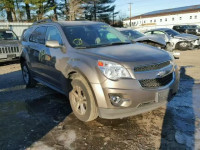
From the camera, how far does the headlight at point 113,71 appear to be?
2629 mm

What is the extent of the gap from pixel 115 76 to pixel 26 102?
102 inches

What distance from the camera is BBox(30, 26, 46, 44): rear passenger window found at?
4.38m

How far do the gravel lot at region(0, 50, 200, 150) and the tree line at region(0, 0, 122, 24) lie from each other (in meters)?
24.9

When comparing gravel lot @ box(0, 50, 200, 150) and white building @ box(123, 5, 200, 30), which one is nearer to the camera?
gravel lot @ box(0, 50, 200, 150)

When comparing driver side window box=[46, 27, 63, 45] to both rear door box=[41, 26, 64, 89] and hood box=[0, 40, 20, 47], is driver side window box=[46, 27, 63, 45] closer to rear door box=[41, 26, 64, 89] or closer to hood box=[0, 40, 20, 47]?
rear door box=[41, 26, 64, 89]

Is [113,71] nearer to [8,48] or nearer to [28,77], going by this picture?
[28,77]

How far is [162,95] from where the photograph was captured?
2801 millimetres

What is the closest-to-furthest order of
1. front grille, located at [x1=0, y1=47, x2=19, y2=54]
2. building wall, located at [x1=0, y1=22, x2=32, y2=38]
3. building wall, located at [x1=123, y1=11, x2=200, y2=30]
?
1. front grille, located at [x1=0, y1=47, x2=19, y2=54]
2. building wall, located at [x1=0, y1=22, x2=32, y2=38]
3. building wall, located at [x1=123, y1=11, x2=200, y2=30]

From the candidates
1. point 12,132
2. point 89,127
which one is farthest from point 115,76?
point 12,132

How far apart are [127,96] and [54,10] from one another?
112ft

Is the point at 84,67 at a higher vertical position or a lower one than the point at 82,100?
higher

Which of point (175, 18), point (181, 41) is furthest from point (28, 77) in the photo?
point (175, 18)

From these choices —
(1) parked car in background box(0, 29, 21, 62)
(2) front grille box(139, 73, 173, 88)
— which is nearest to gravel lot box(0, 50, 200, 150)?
(2) front grille box(139, 73, 173, 88)

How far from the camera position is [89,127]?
3.05m
